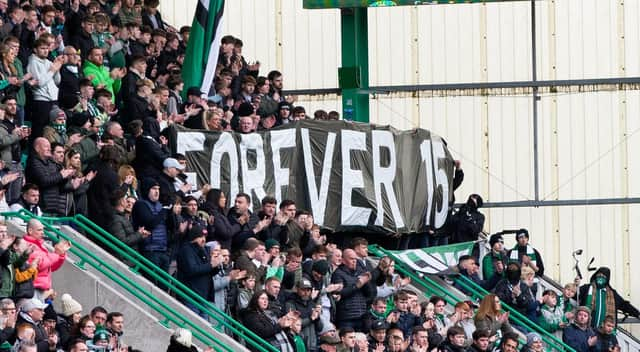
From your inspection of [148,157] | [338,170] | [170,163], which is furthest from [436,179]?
[148,157]

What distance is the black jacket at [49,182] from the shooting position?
1748cm

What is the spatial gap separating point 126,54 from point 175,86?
715 millimetres

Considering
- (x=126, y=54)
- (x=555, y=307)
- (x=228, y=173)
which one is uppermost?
(x=126, y=54)

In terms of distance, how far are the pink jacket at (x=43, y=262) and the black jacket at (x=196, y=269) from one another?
7.02ft

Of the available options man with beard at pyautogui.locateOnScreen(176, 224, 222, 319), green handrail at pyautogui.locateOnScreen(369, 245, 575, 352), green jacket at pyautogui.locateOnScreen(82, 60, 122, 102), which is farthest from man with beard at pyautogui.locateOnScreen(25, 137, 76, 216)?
green handrail at pyautogui.locateOnScreen(369, 245, 575, 352)

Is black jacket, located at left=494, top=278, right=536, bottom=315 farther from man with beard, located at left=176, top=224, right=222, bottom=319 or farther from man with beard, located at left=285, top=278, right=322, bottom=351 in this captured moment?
man with beard, located at left=176, top=224, right=222, bottom=319

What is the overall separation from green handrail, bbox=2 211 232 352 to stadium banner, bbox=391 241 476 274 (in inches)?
235

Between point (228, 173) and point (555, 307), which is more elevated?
point (228, 173)

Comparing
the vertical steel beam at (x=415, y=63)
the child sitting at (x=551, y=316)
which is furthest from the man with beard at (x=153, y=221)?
the vertical steel beam at (x=415, y=63)

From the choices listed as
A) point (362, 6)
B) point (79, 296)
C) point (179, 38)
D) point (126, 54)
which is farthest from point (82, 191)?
point (362, 6)

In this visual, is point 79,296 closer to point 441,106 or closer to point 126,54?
point 126,54

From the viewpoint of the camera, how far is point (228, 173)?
72.7ft

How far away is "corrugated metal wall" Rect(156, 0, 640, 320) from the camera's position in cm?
2975

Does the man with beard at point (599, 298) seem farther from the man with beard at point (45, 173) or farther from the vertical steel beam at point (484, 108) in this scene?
the man with beard at point (45, 173)
